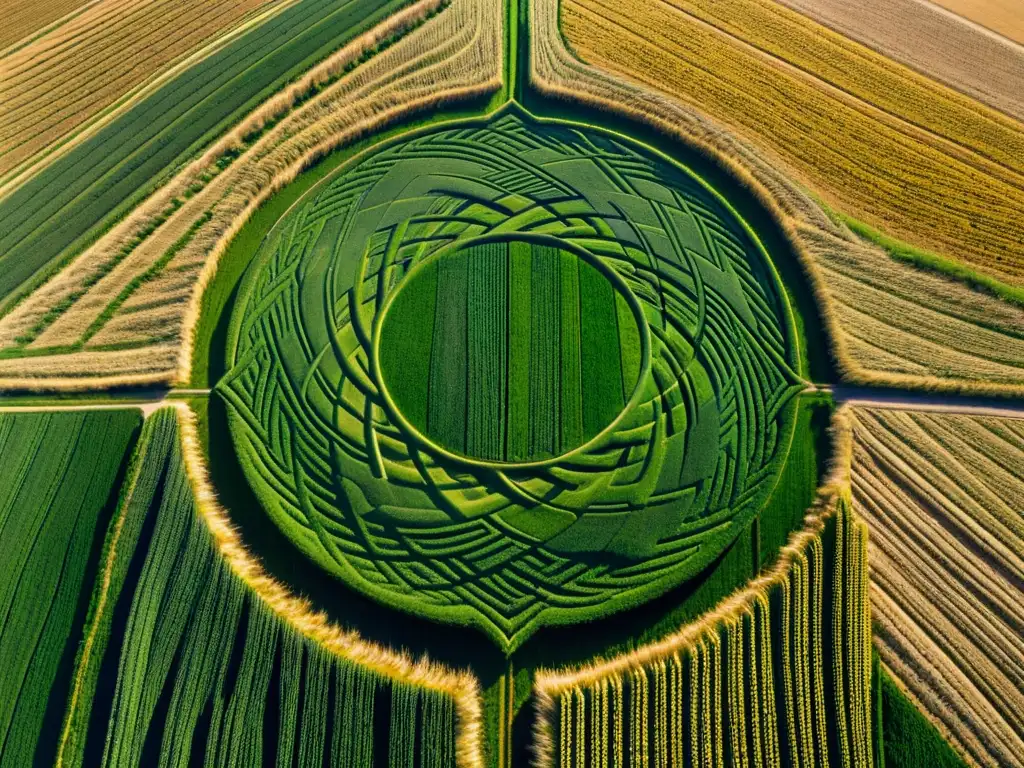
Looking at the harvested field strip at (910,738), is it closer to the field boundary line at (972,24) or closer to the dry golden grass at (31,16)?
the field boundary line at (972,24)

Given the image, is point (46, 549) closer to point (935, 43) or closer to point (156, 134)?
point (156, 134)

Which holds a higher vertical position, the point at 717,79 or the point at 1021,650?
the point at 717,79

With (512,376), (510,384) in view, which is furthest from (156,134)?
(510,384)

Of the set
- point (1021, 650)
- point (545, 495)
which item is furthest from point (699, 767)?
point (1021, 650)

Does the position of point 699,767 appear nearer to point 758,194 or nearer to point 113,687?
point 113,687

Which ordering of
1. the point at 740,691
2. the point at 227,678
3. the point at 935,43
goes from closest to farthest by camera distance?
the point at 740,691
the point at 227,678
the point at 935,43

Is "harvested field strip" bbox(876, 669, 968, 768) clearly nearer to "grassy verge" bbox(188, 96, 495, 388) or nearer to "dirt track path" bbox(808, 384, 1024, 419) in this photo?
"dirt track path" bbox(808, 384, 1024, 419)

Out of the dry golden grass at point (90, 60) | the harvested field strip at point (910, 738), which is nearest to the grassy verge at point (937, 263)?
the harvested field strip at point (910, 738)
